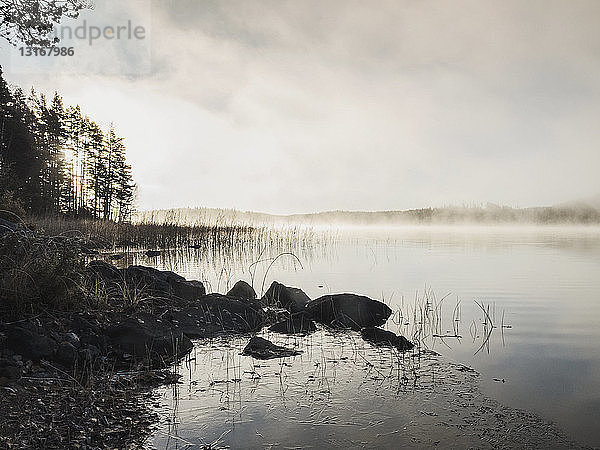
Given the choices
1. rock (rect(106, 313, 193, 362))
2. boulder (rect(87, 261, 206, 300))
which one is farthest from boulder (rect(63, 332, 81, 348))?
boulder (rect(87, 261, 206, 300))

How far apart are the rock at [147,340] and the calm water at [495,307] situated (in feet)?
1.38

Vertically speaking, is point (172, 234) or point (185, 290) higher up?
point (172, 234)

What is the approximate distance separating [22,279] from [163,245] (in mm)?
21066

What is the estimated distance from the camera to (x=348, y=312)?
30.9 ft

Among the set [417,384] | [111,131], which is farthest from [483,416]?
[111,131]

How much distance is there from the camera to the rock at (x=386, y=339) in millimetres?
7695

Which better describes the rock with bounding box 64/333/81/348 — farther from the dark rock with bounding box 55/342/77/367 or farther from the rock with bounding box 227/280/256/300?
the rock with bounding box 227/280/256/300

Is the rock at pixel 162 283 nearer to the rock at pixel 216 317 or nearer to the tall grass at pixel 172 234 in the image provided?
the rock at pixel 216 317

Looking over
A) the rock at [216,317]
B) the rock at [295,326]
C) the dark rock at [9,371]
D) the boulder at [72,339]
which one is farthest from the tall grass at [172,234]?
the dark rock at [9,371]

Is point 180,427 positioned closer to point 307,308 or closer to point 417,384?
point 417,384

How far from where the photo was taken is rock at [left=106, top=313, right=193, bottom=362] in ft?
22.2

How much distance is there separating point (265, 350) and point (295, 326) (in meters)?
1.85

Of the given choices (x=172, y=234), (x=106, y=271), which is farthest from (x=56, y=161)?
(x=106, y=271)

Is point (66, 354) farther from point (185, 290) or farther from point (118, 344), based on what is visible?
point (185, 290)
